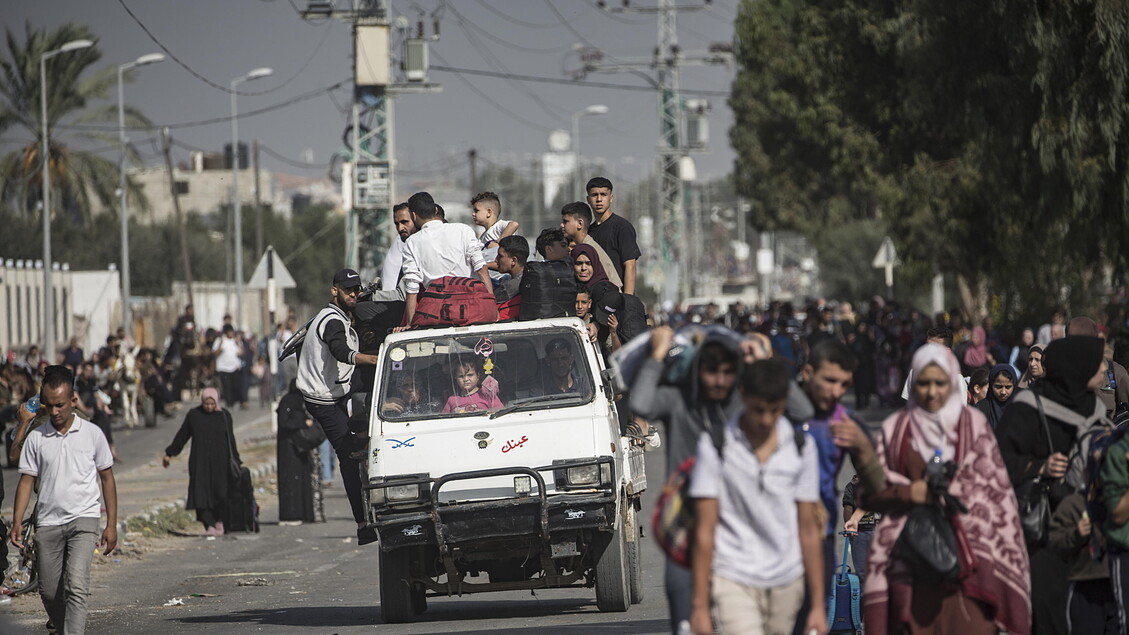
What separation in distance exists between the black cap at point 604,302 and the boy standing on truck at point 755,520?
18.9 feet

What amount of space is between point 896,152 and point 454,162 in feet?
127

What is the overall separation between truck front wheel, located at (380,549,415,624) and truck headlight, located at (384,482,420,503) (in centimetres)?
51

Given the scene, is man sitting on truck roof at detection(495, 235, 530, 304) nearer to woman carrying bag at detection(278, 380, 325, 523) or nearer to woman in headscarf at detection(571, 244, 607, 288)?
woman in headscarf at detection(571, 244, 607, 288)

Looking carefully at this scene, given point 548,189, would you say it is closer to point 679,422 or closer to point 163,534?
point 163,534

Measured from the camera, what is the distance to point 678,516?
632 centimetres

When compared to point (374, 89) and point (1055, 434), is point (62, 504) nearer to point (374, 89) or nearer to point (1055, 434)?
point (1055, 434)

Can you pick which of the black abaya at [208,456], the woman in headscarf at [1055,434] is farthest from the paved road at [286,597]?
the woman in headscarf at [1055,434]

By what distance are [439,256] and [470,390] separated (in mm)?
1442

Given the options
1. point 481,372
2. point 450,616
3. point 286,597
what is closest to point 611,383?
point 481,372

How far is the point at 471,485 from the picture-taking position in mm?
10867

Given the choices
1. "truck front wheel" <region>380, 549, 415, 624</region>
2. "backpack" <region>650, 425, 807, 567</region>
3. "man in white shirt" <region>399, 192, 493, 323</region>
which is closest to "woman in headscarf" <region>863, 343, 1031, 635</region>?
"backpack" <region>650, 425, 807, 567</region>

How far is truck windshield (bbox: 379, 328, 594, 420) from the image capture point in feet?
37.0

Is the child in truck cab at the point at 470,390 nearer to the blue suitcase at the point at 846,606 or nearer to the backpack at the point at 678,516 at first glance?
the blue suitcase at the point at 846,606

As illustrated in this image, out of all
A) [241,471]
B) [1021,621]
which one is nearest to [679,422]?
[1021,621]
